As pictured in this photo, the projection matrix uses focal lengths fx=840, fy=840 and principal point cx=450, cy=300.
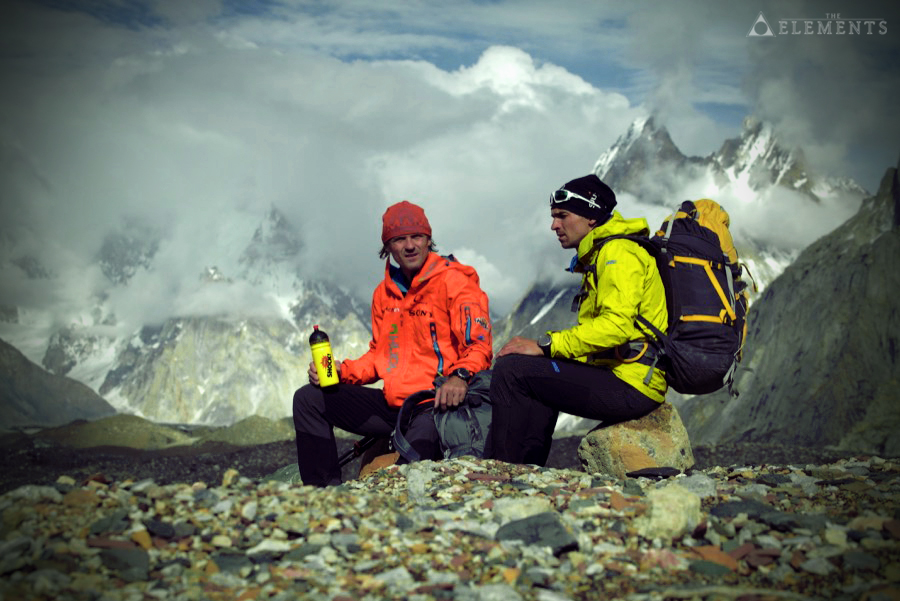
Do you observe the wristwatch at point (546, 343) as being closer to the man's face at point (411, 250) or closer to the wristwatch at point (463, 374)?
the wristwatch at point (463, 374)

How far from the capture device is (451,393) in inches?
336

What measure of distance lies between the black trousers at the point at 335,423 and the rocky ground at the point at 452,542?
1539 millimetres

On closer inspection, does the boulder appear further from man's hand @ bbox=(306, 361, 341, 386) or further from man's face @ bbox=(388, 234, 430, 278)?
man's hand @ bbox=(306, 361, 341, 386)

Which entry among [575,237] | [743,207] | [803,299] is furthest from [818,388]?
[743,207]

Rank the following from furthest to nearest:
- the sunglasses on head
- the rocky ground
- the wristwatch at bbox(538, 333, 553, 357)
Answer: the sunglasses on head, the wristwatch at bbox(538, 333, 553, 357), the rocky ground

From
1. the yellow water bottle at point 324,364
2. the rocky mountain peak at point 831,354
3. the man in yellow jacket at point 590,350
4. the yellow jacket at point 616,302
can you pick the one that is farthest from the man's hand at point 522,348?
the rocky mountain peak at point 831,354

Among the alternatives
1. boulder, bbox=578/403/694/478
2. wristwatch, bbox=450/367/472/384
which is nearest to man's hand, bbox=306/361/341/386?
wristwatch, bbox=450/367/472/384

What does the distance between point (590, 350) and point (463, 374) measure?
149cm

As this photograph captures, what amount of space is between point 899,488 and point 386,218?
219 inches

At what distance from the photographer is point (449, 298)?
8.95 m

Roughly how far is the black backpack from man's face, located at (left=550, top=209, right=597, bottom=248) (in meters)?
0.52

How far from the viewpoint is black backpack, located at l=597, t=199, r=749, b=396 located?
26.0 feet

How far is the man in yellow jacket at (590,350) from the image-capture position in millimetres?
7742

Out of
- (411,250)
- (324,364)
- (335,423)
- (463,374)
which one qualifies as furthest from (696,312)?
(335,423)
